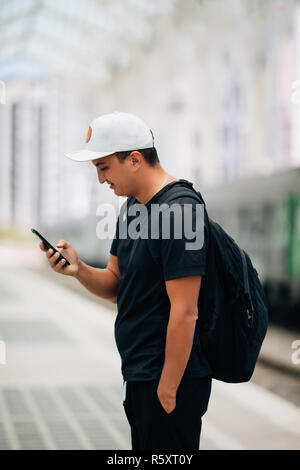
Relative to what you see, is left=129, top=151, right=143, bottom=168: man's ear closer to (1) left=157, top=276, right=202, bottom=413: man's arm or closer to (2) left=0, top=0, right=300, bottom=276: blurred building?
(1) left=157, top=276, right=202, bottom=413: man's arm

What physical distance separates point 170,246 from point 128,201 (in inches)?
16.9

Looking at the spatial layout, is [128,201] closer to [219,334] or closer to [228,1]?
[219,334]

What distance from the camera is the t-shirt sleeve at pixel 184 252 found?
2154 mm

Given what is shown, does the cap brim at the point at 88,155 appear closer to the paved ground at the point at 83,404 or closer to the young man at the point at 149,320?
the young man at the point at 149,320

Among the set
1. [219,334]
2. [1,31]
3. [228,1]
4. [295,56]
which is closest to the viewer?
[219,334]

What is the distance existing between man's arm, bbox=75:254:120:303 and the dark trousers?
1.43ft

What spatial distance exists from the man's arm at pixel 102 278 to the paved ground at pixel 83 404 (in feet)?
8.18

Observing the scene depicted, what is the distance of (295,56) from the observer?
96.8ft

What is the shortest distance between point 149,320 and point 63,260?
387mm

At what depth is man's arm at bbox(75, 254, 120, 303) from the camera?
8.54 feet

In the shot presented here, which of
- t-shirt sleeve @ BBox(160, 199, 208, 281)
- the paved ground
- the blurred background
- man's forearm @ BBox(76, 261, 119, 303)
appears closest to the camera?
t-shirt sleeve @ BBox(160, 199, 208, 281)

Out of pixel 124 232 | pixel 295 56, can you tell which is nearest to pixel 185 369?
pixel 124 232

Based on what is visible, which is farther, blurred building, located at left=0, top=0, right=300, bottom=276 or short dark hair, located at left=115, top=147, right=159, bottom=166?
blurred building, located at left=0, top=0, right=300, bottom=276

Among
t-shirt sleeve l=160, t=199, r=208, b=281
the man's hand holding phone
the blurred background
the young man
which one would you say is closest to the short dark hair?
the young man
